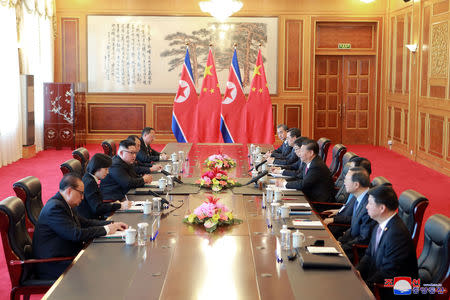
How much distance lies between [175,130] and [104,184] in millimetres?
4624

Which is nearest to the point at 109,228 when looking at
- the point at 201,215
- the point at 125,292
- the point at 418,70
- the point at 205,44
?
the point at 201,215

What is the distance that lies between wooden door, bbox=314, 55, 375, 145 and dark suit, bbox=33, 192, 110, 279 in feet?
35.4

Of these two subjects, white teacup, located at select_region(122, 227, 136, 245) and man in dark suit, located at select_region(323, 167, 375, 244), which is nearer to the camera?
white teacup, located at select_region(122, 227, 136, 245)

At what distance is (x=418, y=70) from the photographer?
11.5 metres

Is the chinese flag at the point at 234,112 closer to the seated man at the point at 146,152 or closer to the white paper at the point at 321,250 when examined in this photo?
the seated man at the point at 146,152

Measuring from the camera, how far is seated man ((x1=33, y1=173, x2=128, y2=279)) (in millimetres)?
3873

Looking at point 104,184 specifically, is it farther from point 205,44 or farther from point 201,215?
point 205,44

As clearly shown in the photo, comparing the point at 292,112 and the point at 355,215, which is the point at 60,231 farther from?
the point at 292,112

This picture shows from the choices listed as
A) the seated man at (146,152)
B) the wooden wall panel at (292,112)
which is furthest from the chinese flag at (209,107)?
the wooden wall panel at (292,112)

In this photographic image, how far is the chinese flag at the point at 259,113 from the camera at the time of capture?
10.9 metres

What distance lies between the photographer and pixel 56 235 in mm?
3955

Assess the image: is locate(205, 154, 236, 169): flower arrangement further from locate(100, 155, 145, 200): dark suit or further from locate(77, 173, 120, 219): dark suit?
locate(77, 173, 120, 219): dark suit

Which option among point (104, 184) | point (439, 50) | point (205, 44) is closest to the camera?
point (104, 184)

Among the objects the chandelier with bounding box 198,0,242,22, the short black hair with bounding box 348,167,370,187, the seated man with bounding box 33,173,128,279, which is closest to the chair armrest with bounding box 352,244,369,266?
the short black hair with bounding box 348,167,370,187
